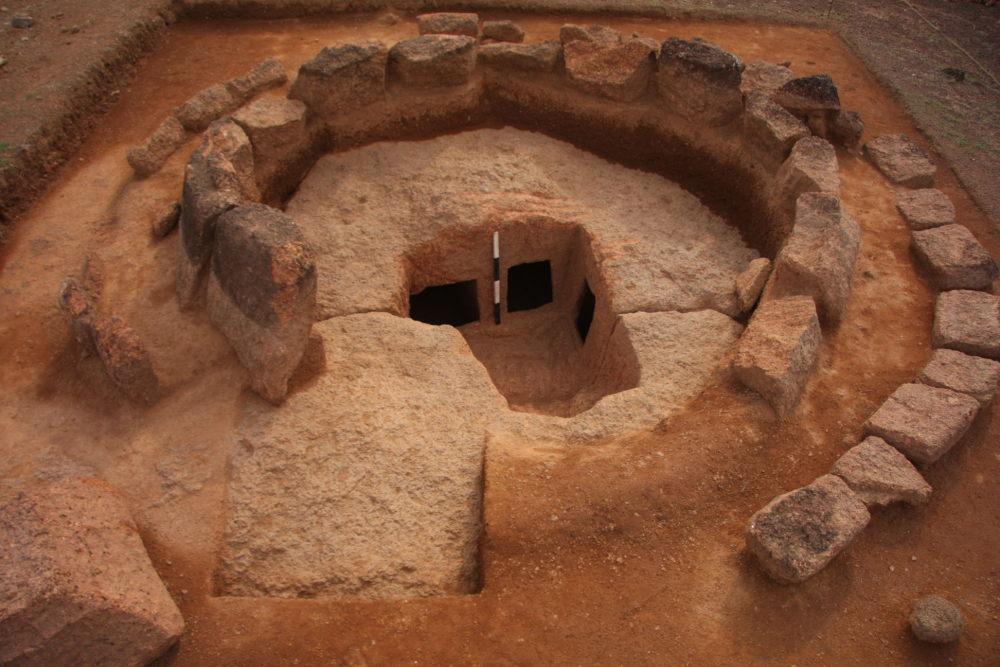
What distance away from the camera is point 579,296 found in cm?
638

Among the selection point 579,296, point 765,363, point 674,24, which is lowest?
point 579,296

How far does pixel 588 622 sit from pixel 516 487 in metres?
0.83

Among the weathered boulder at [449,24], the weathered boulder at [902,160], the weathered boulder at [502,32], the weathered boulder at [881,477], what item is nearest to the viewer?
the weathered boulder at [881,477]

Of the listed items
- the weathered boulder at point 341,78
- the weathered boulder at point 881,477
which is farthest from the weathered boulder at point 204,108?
the weathered boulder at point 881,477

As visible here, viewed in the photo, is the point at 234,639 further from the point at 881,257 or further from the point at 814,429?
the point at 881,257

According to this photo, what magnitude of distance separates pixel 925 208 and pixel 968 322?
1.42 meters

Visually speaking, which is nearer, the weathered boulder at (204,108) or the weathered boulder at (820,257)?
the weathered boulder at (820,257)

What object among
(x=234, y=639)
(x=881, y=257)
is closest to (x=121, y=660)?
(x=234, y=639)

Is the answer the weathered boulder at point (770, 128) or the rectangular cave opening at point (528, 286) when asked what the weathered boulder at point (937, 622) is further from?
the rectangular cave opening at point (528, 286)

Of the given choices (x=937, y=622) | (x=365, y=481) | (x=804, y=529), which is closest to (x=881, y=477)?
(x=804, y=529)

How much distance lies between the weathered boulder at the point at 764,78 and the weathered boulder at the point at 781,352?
258 centimetres

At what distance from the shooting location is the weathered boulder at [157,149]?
5753 mm

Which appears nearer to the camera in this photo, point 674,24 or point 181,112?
point 181,112

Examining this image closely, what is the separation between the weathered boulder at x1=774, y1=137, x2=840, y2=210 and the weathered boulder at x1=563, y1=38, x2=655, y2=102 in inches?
61.3
